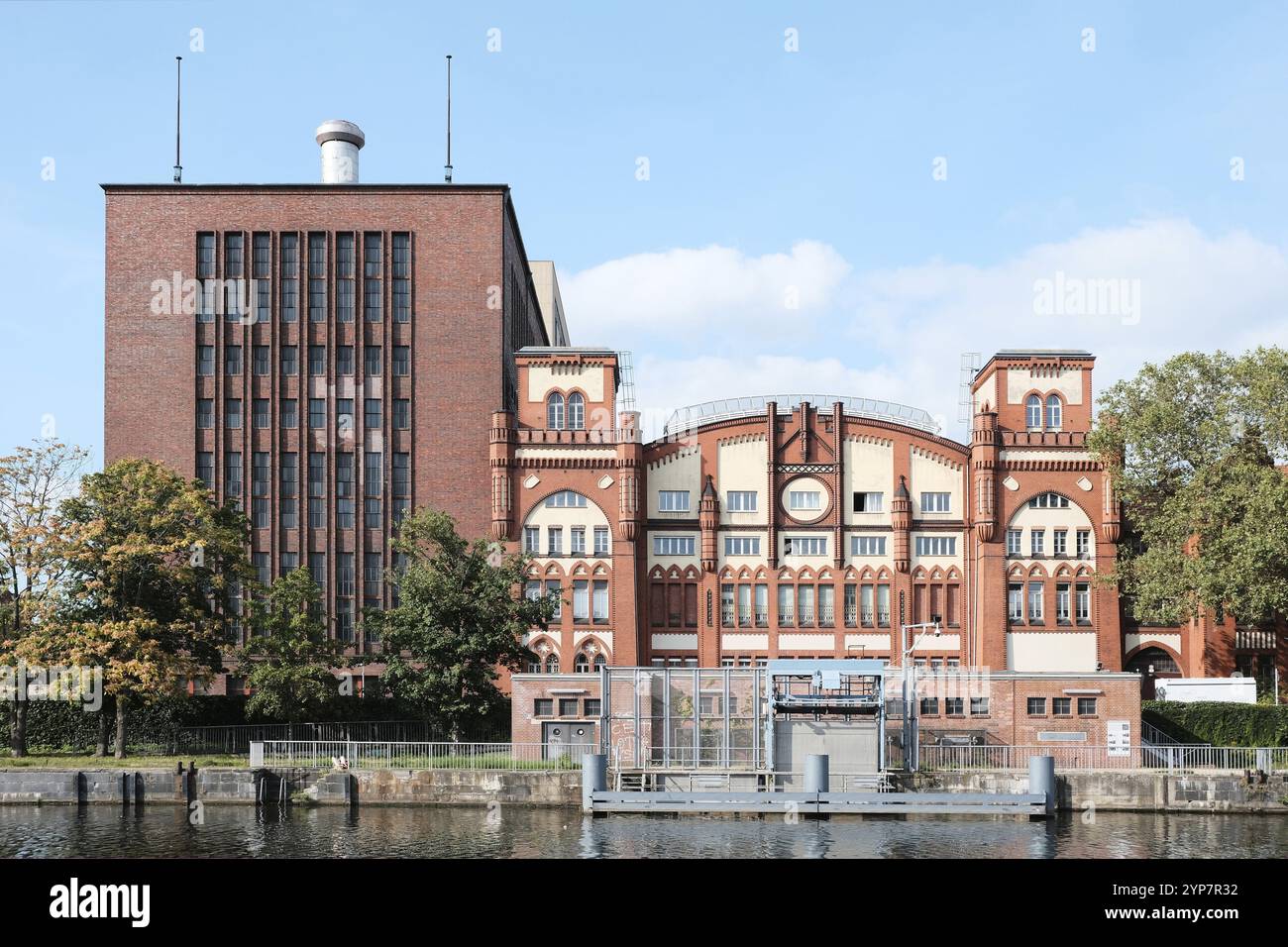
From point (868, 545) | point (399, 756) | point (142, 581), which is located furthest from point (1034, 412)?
point (142, 581)

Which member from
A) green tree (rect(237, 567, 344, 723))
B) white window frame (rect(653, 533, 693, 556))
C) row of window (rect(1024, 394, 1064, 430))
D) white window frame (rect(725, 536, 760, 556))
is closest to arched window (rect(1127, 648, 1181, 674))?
row of window (rect(1024, 394, 1064, 430))

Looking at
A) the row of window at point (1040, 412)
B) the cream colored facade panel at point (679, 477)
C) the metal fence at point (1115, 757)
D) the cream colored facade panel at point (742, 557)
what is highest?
the row of window at point (1040, 412)

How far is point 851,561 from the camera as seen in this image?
241ft

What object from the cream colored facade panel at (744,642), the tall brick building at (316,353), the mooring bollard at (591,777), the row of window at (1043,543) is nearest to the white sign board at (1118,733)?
the row of window at (1043,543)

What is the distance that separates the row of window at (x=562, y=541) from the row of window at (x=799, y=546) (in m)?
3.15

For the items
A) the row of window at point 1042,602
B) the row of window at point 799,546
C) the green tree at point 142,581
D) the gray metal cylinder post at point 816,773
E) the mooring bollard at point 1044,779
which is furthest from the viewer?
the row of window at point 799,546

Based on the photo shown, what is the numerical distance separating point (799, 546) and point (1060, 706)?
18525 mm

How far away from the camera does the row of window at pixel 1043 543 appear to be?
72.1 m

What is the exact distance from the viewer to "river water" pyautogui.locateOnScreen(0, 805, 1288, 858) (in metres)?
39.1

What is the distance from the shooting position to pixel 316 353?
74.2m

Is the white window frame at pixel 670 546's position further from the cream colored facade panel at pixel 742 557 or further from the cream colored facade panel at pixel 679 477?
the cream colored facade panel at pixel 742 557

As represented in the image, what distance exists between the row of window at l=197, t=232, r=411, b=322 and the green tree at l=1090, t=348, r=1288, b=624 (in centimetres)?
4016
